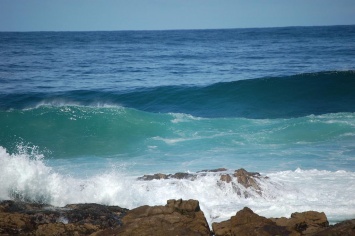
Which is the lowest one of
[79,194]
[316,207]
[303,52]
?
[316,207]

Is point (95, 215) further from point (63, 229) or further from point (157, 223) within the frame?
point (157, 223)

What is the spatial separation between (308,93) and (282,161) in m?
13.8

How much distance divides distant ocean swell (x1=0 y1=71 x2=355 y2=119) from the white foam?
38.4 ft

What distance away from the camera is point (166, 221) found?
20.7 feet

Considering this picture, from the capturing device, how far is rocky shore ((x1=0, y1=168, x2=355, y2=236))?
6.13 metres

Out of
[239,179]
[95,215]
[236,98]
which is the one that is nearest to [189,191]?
[239,179]

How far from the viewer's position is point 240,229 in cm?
627

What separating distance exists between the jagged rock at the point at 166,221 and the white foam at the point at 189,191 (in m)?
2.20

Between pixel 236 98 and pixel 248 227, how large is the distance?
2017cm

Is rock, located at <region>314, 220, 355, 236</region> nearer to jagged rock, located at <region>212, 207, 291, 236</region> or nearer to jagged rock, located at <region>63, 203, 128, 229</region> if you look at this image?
jagged rock, located at <region>212, 207, 291, 236</region>

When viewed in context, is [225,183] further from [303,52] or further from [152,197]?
[303,52]

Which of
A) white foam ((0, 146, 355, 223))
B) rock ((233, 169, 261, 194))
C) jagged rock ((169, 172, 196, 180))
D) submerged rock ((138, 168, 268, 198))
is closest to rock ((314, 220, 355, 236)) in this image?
white foam ((0, 146, 355, 223))

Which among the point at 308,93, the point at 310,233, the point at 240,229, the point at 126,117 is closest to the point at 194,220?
the point at 240,229

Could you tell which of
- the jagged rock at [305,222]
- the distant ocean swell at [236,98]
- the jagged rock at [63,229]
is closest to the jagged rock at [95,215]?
the jagged rock at [63,229]
